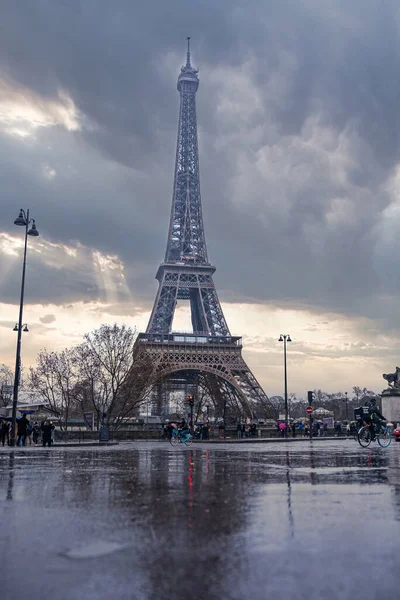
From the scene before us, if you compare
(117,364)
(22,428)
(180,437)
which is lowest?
(180,437)

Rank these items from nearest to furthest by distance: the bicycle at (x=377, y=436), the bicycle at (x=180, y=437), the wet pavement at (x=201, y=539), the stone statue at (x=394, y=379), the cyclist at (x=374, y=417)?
1. the wet pavement at (x=201, y=539)
2. the cyclist at (x=374, y=417)
3. the bicycle at (x=377, y=436)
4. the bicycle at (x=180, y=437)
5. the stone statue at (x=394, y=379)

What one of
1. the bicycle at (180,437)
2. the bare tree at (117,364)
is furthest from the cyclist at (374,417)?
the bare tree at (117,364)

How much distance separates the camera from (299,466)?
15.6m

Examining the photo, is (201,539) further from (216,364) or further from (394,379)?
(216,364)

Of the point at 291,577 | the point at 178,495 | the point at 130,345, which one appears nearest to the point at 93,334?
the point at 130,345

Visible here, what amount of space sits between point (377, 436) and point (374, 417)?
Result: 4.13ft

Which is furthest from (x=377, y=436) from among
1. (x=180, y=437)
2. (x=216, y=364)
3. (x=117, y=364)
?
(x=216, y=364)

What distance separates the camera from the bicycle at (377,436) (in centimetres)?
2367

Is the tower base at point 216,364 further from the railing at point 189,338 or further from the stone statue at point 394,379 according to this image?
the stone statue at point 394,379

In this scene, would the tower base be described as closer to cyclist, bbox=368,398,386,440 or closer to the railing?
the railing

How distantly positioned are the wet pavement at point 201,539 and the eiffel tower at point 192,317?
51471mm

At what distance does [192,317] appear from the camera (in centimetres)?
10006

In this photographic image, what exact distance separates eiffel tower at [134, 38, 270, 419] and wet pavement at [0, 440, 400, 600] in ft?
169

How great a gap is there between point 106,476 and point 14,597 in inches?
358
